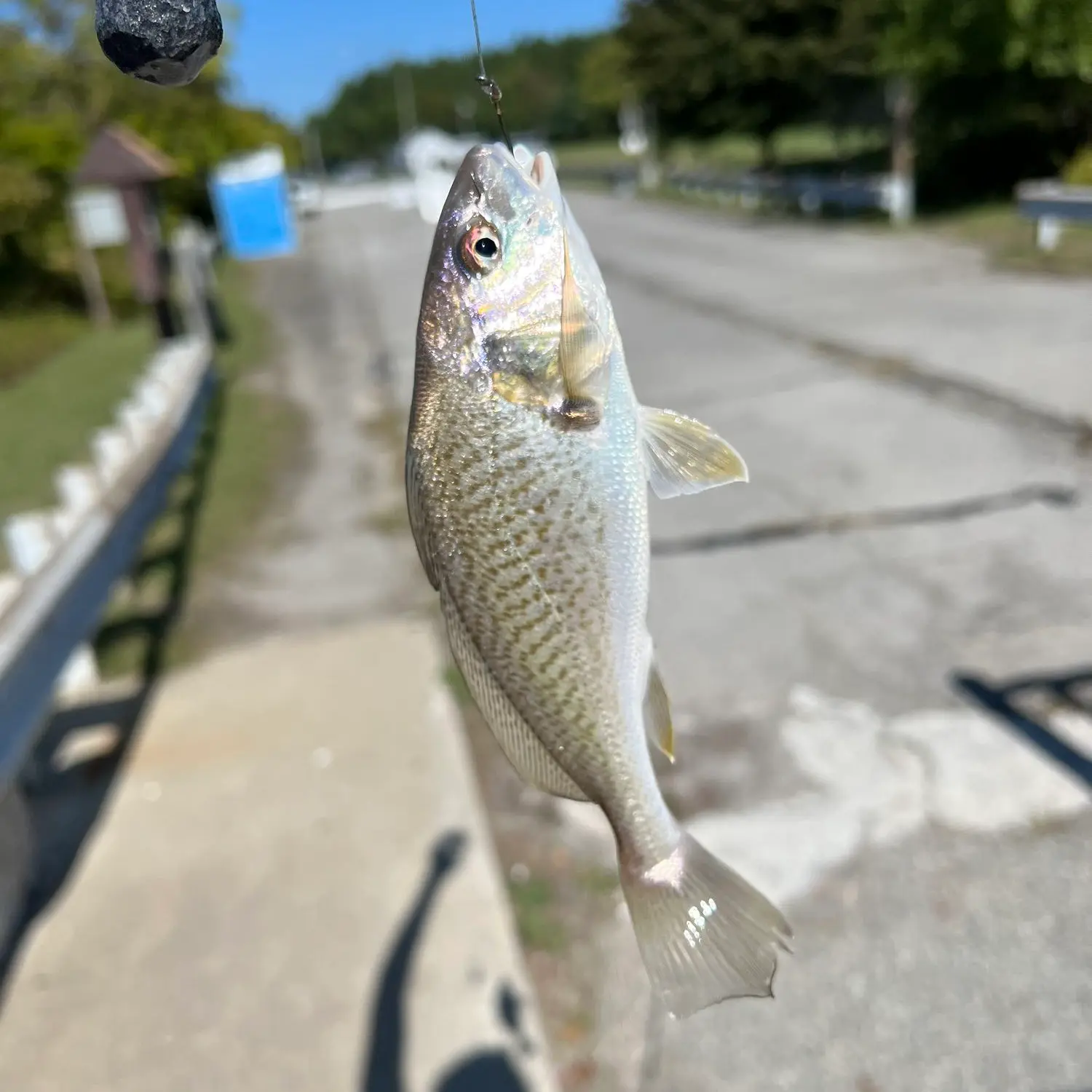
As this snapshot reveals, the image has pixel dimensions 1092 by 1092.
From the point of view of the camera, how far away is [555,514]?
1366 millimetres

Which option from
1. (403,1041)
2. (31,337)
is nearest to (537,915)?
(403,1041)

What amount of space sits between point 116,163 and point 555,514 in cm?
1100

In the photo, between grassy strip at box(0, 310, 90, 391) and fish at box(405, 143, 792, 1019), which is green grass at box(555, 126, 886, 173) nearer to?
grassy strip at box(0, 310, 90, 391)

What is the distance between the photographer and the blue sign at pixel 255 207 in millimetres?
17641

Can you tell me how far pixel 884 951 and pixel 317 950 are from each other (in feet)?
6.22

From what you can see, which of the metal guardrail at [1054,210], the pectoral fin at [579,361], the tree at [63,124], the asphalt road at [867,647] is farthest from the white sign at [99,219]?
the pectoral fin at [579,361]

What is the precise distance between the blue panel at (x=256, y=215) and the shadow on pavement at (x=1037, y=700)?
14917 millimetres

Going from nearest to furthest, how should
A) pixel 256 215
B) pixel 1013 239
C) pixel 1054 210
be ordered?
pixel 1054 210 < pixel 1013 239 < pixel 256 215

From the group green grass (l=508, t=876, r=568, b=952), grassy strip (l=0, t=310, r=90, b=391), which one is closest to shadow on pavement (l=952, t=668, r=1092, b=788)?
green grass (l=508, t=876, r=568, b=952)

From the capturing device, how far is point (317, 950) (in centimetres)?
340

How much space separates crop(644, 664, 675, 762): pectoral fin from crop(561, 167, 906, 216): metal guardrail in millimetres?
19004

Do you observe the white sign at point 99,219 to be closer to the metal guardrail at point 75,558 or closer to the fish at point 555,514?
the metal guardrail at point 75,558

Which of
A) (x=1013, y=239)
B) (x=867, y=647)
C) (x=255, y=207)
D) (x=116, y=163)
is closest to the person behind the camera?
(x=867, y=647)

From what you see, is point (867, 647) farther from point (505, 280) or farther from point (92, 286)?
point (92, 286)
